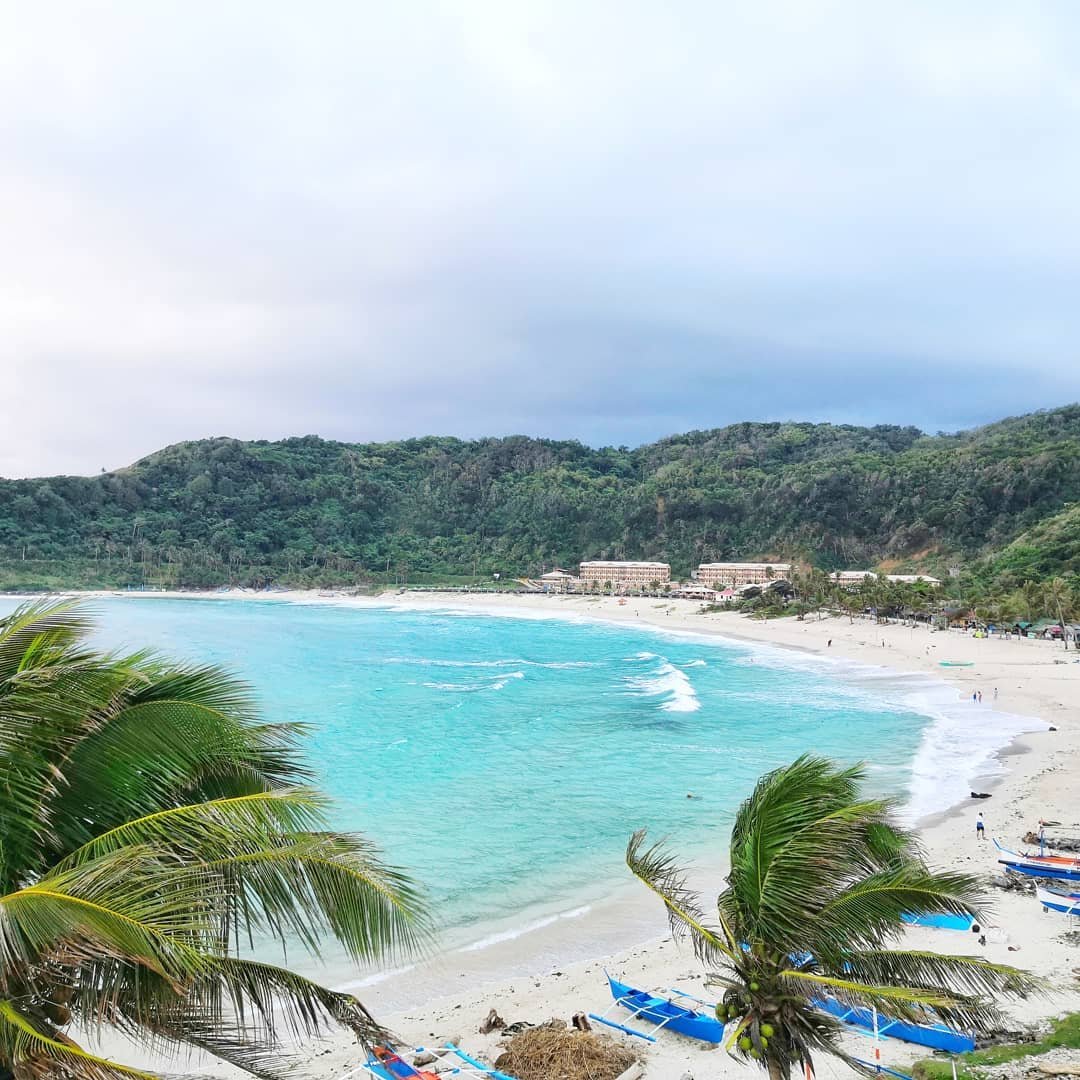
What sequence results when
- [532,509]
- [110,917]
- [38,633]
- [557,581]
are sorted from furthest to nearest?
[532,509]
[557,581]
[38,633]
[110,917]

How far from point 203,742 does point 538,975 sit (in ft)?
35.3

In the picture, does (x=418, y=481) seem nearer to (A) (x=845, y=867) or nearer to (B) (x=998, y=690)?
(B) (x=998, y=690)

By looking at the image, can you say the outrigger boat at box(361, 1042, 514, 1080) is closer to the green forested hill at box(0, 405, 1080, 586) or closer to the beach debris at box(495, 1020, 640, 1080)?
the beach debris at box(495, 1020, 640, 1080)

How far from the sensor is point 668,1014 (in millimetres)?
11172

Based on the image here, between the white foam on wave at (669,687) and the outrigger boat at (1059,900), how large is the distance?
23.4 meters

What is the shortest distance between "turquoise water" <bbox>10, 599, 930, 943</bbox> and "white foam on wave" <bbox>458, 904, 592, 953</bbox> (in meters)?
0.46

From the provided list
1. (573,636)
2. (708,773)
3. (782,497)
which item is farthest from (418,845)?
(782,497)

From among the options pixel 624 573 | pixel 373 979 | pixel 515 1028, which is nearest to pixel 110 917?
pixel 515 1028

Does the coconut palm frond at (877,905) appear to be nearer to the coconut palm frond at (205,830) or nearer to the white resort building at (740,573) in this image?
the coconut palm frond at (205,830)

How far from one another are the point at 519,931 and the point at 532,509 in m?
156

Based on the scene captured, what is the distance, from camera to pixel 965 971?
18.8 ft

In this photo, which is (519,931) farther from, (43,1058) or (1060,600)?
(1060,600)

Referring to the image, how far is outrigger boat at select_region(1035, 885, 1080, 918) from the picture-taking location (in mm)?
14258

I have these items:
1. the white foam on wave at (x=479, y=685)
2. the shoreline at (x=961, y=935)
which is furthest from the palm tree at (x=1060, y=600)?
the white foam on wave at (x=479, y=685)
